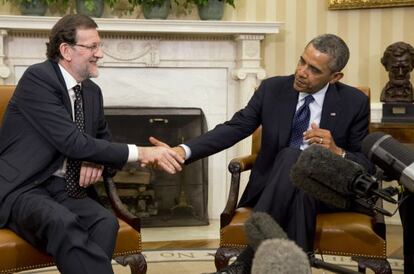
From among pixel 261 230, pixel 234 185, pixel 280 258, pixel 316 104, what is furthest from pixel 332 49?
pixel 280 258

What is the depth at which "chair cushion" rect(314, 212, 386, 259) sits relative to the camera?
8.98ft

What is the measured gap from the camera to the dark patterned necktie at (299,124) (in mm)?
3012

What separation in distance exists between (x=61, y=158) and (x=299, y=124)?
1.15 m

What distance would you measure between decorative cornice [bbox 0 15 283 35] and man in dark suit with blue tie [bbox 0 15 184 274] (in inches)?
70.6

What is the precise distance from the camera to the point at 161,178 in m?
4.97

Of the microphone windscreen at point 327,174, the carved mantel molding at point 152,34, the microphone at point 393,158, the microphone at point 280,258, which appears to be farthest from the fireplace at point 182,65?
the microphone at point 280,258

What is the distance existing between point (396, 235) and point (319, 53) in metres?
2.20

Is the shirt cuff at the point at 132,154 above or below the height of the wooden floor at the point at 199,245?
above

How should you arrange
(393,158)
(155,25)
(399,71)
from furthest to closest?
(155,25)
(399,71)
(393,158)

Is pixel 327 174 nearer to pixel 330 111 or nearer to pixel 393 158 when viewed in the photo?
pixel 393 158

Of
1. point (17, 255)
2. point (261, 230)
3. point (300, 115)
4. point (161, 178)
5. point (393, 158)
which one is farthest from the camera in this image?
point (161, 178)

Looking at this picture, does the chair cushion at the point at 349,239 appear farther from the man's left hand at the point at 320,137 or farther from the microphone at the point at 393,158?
the microphone at the point at 393,158

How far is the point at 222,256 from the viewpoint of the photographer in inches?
113

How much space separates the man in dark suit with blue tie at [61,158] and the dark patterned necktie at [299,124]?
629mm
